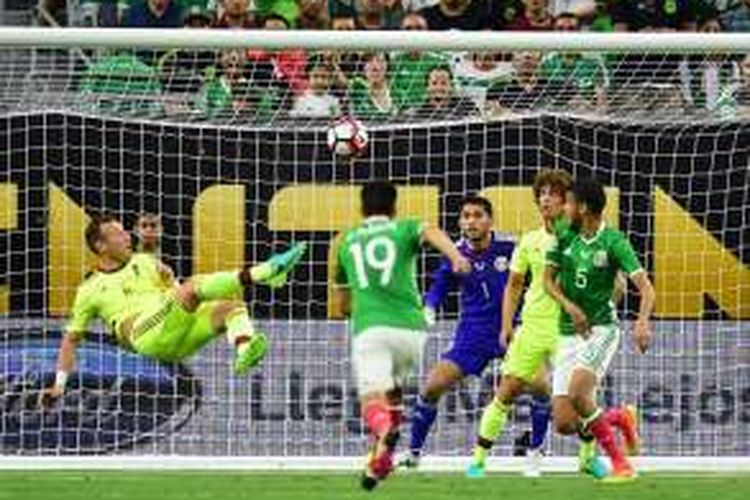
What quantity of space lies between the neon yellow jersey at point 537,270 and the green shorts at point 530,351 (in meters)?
0.03

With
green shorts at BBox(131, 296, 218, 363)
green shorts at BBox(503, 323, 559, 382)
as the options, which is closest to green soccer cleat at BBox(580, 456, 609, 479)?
green shorts at BBox(503, 323, 559, 382)

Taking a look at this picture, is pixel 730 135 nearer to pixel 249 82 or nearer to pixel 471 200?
pixel 471 200

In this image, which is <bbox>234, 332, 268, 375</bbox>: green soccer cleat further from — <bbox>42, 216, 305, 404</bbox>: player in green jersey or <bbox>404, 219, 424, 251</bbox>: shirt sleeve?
<bbox>404, 219, 424, 251</bbox>: shirt sleeve

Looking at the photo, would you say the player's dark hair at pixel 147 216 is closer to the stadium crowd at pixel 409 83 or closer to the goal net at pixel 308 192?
the goal net at pixel 308 192

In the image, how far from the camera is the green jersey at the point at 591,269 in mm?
15750

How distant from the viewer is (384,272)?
14.3 m

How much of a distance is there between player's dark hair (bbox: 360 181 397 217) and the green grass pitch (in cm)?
166

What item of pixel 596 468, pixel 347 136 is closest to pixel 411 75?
pixel 347 136

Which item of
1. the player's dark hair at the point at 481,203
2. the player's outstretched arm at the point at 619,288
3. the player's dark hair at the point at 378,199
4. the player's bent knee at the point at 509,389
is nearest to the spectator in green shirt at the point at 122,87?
the player's dark hair at the point at 481,203

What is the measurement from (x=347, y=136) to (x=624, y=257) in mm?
2468

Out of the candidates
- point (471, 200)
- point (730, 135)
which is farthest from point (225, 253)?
point (730, 135)

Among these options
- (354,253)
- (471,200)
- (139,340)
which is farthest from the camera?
(471,200)

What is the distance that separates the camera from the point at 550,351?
1706 cm

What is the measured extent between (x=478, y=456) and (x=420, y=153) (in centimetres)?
245
